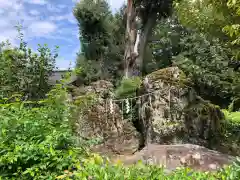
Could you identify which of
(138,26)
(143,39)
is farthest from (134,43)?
(138,26)

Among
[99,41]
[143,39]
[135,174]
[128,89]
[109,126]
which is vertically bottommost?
[135,174]

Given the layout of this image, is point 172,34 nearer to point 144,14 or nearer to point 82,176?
point 144,14

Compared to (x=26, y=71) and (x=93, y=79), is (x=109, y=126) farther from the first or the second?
(x=93, y=79)

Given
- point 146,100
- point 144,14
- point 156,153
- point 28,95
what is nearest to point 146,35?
point 144,14

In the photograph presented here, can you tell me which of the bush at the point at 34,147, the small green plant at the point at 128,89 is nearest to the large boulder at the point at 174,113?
the small green plant at the point at 128,89

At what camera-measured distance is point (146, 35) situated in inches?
420

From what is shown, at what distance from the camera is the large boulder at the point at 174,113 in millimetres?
6293

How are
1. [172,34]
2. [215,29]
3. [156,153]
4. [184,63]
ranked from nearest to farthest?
[156,153] → [215,29] → [184,63] → [172,34]

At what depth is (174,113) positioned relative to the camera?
20.9 ft

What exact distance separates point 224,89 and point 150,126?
5.40 m

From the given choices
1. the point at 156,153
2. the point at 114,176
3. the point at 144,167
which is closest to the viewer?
the point at 114,176

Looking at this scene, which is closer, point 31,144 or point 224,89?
point 31,144

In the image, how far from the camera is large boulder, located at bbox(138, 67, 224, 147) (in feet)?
20.6

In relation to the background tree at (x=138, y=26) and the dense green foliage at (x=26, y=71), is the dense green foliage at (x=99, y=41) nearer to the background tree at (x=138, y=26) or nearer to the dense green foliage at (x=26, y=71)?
the background tree at (x=138, y=26)
